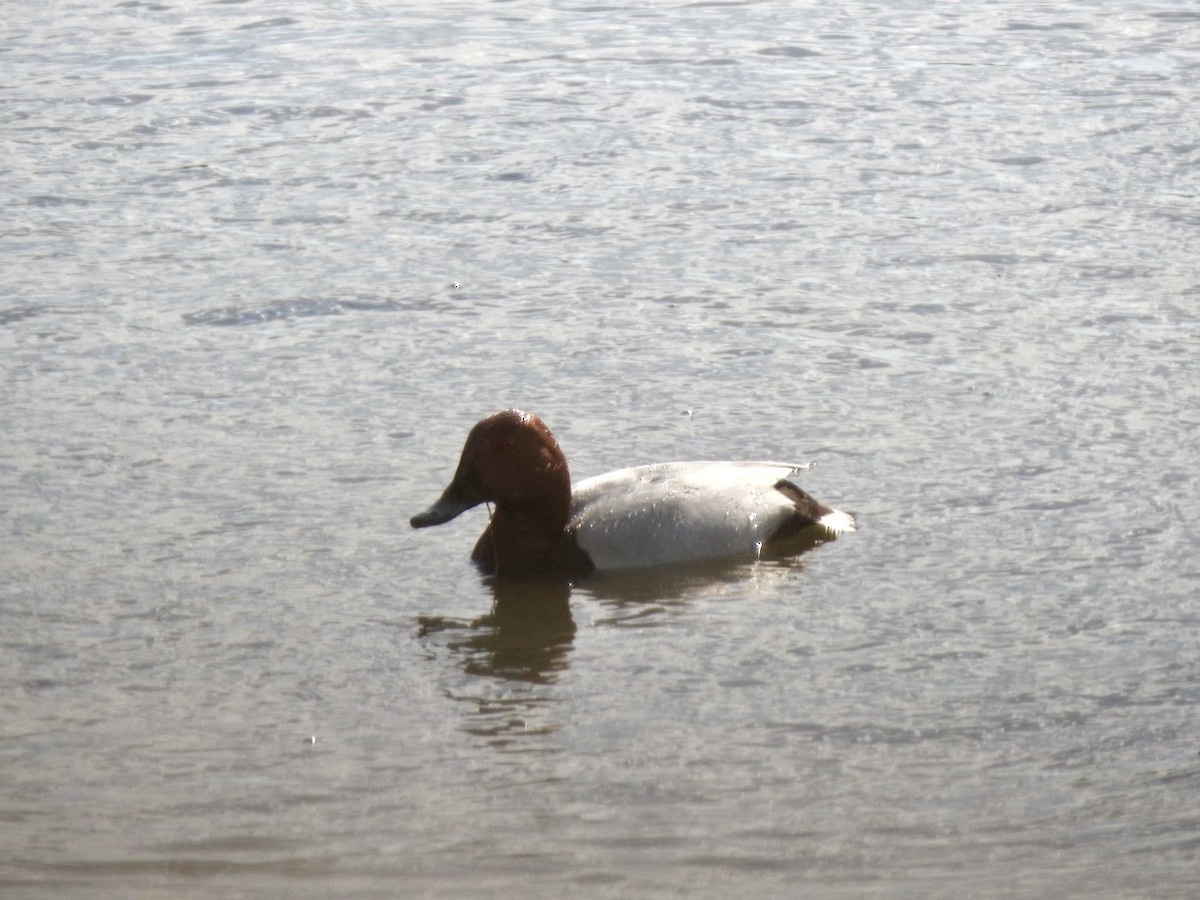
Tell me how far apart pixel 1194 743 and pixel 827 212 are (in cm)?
565

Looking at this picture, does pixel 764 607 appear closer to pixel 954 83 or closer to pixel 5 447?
pixel 5 447

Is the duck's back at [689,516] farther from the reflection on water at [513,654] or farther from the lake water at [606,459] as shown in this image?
the reflection on water at [513,654]

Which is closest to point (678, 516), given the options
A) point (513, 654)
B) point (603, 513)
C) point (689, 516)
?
point (689, 516)

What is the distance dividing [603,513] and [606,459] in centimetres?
70

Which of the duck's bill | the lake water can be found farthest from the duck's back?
the duck's bill

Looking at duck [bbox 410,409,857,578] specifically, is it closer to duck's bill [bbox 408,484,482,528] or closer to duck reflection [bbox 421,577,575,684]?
duck's bill [bbox 408,484,482,528]

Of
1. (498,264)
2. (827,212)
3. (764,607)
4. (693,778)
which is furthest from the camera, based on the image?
(827,212)

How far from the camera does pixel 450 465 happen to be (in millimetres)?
7379

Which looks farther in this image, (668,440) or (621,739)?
(668,440)

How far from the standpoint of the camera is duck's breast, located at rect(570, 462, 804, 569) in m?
6.73

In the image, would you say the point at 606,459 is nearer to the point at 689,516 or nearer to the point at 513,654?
the point at 689,516

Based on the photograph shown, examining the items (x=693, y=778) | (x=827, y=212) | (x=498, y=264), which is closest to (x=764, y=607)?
(x=693, y=778)

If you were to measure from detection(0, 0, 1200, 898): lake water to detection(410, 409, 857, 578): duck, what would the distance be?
0.12 metres

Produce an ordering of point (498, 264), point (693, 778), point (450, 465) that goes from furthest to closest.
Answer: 1. point (498, 264)
2. point (450, 465)
3. point (693, 778)
